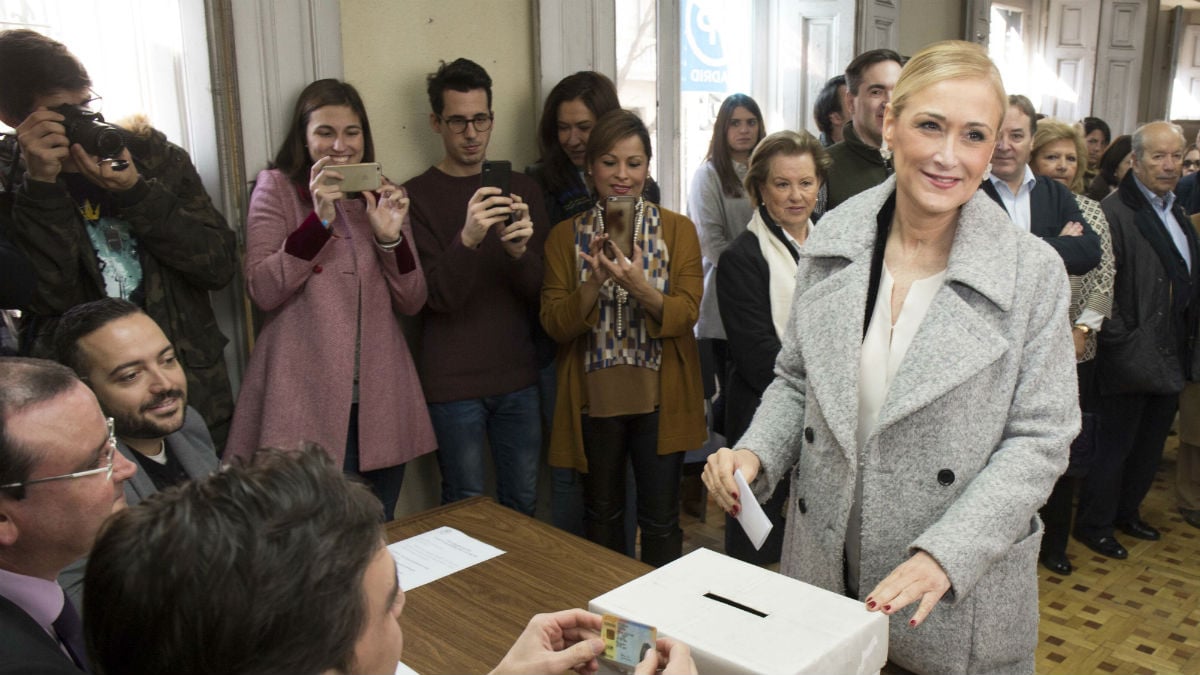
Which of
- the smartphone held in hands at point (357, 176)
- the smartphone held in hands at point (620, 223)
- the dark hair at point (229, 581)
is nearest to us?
the dark hair at point (229, 581)

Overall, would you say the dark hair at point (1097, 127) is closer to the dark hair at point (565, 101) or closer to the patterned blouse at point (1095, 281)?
the patterned blouse at point (1095, 281)

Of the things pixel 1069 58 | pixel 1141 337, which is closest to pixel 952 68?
pixel 1141 337

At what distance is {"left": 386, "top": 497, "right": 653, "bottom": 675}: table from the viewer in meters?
1.40

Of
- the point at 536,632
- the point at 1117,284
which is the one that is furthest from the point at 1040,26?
the point at 536,632

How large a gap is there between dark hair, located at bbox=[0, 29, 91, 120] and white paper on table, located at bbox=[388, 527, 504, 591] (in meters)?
1.38

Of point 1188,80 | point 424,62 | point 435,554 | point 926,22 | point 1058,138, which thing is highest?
point 926,22

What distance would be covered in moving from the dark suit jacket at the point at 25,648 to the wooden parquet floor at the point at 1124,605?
8.51 ft

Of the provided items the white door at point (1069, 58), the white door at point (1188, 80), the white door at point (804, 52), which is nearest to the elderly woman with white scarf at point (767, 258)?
the white door at point (804, 52)

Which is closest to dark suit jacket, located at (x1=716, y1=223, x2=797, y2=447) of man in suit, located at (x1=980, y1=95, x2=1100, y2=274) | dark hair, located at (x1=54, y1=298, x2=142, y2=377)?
man in suit, located at (x1=980, y1=95, x2=1100, y2=274)

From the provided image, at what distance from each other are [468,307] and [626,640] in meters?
1.78

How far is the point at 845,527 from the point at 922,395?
0.93 ft

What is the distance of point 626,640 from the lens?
3.74ft

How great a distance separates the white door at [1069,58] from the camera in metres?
7.41

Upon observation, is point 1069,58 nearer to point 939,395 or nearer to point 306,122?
point 306,122
